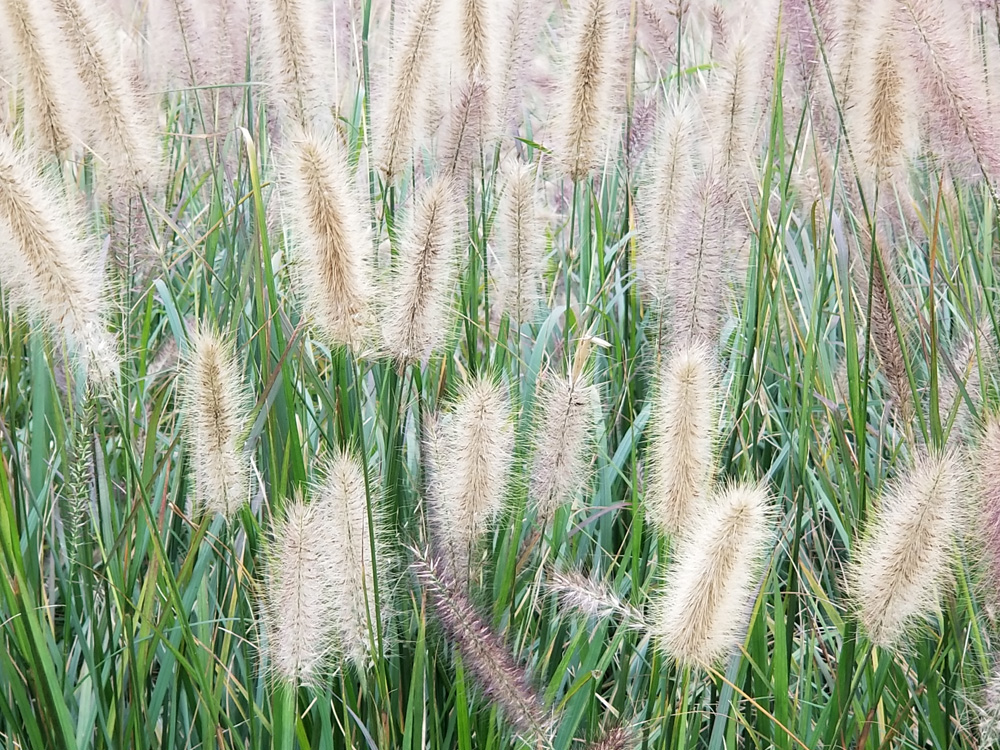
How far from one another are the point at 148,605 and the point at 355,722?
39 centimetres

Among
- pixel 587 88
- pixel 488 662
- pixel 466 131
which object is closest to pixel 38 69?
pixel 466 131

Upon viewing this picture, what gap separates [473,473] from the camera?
1478mm

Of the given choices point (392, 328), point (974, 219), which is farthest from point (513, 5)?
point (974, 219)

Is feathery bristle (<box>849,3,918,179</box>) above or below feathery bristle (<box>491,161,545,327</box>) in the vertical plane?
above

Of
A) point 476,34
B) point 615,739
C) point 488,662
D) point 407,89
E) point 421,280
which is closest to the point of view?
→ point 615,739

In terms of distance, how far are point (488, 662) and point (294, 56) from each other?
1.26 meters

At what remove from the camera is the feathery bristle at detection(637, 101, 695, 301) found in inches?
73.1

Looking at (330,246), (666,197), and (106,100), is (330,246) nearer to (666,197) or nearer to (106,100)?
(106,100)

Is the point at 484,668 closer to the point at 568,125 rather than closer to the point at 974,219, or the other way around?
the point at 568,125

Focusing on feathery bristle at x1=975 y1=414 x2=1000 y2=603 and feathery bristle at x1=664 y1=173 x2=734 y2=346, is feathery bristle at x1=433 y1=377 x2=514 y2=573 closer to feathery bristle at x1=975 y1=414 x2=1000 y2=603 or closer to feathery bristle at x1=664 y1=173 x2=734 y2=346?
feathery bristle at x1=664 y1=173 x2=734 y2=346

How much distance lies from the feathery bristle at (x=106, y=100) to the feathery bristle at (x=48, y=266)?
297 millimetres

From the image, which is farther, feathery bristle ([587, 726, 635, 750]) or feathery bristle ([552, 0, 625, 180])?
feathery bristle ([552, 0, 625, 180])

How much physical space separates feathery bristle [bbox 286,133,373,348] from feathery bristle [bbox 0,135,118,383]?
32 centimetres

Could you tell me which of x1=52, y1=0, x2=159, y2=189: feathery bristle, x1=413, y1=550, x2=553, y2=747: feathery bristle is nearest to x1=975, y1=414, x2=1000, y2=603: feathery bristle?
x1=413, y1=550, x2=553, y2=747: feathery bristle
